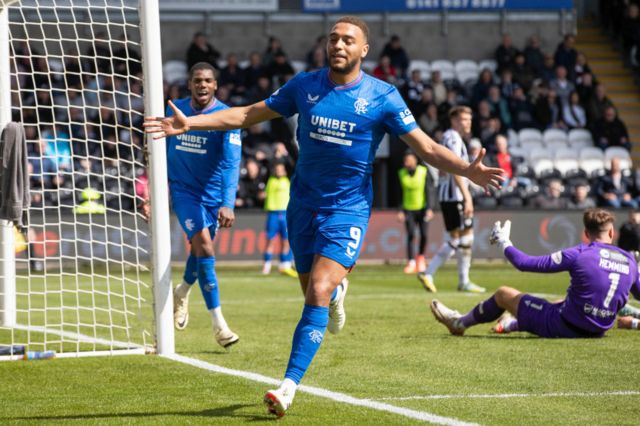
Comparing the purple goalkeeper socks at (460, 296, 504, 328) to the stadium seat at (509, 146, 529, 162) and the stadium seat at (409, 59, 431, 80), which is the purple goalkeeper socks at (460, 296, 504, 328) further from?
the stadium seat at (409, 59, 431, 80)

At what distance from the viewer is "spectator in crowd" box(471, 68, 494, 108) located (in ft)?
88.5

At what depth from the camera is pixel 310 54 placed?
88.0ft

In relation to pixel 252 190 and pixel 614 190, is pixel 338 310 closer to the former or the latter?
pixel 252 190

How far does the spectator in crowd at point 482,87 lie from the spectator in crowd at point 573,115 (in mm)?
2392

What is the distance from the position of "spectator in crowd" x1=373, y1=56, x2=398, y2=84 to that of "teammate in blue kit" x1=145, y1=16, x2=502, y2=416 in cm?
1968

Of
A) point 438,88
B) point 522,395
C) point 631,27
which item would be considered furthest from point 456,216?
point 631,27

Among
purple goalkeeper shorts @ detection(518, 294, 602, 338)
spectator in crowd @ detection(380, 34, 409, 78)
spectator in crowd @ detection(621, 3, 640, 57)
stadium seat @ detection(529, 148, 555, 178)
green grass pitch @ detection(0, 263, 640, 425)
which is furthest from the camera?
spectator in crowd @ detection(621, 3, 640, 57)

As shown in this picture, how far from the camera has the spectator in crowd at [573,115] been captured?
28047 millimetres

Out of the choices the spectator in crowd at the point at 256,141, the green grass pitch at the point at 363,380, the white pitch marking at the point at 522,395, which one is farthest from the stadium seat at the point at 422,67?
the white pitch marking at the point at 522,395

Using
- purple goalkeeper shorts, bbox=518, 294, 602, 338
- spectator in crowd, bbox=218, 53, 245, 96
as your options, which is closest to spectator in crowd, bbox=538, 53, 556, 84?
spectator in crowd, bbox=218, 53, 245, 96

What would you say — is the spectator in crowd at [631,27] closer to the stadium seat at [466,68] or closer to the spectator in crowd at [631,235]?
the stadium seat at [466,68]

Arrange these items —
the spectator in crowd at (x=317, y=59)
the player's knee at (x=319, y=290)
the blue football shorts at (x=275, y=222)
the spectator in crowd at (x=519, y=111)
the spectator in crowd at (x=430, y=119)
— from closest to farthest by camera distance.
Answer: the player's knee at (x=319, y=290)
the blue football shorts at (x=275, y=222)
the spectator in crowd at (x=430, y=119)
the spectator in crowd at (x=317, y=59)
the spectator in crowd at (x=519, y=111)

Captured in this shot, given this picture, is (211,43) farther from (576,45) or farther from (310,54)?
(576,45)

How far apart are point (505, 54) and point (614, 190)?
6.00 metres
